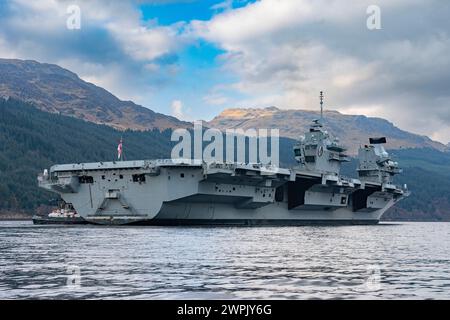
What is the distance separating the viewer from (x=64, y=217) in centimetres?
6444

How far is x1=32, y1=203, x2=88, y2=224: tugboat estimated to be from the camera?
62.1 metres

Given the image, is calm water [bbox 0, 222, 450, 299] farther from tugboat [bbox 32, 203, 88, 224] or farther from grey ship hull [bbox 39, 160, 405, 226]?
tugboat [bbox 32, 203, 88, 224]

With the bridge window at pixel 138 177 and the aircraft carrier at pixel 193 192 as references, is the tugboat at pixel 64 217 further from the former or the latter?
the bridge window at pixel 138 177

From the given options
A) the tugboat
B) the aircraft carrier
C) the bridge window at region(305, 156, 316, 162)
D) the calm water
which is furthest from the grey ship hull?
the calm water

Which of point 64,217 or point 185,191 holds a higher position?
point 185,191

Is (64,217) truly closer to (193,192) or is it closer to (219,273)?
(193,192)

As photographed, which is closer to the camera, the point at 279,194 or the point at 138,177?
the point at 138,177

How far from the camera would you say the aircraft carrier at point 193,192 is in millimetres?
50219

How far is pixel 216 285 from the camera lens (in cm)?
1577

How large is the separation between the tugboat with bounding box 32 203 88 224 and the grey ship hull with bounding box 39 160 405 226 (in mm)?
5013

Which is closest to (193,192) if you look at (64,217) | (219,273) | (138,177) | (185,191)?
(185,191)

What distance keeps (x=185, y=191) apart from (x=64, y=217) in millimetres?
19417

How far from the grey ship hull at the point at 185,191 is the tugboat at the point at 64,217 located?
5.01 meters
